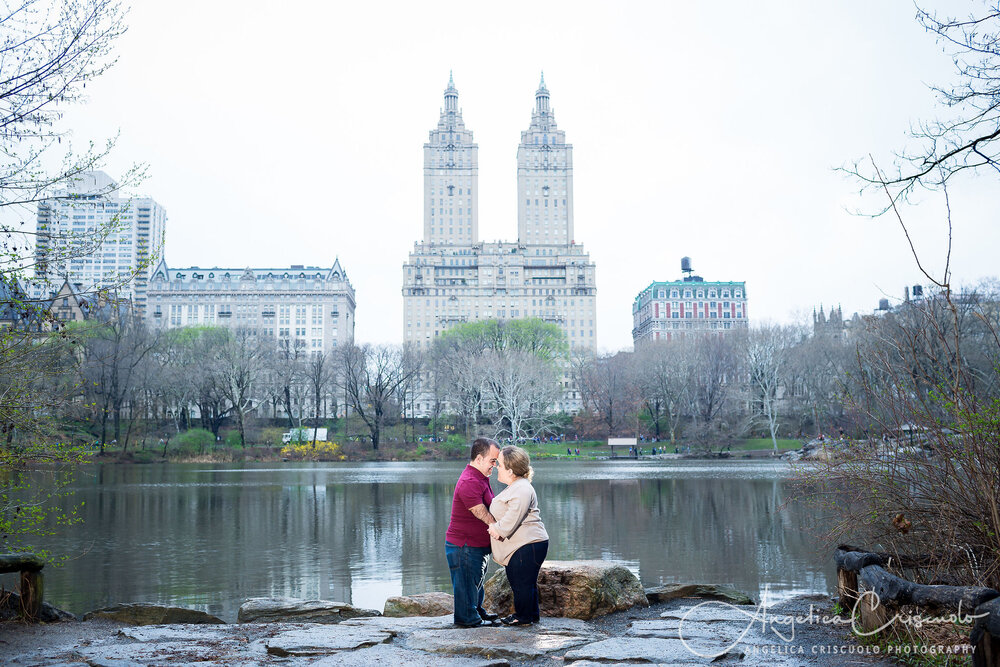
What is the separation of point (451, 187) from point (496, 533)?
5669 inches

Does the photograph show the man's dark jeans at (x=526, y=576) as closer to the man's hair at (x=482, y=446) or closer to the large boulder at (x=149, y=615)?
the man's hair at (x=482, y=446)

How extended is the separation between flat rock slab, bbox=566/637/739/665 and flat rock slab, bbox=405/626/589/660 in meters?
0.27

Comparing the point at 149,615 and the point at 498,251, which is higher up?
the point at 498,251

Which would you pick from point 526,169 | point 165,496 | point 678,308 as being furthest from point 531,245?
point 165,496

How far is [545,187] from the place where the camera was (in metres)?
149

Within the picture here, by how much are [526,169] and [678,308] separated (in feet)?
130

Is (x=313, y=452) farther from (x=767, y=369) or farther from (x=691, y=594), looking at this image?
(x=691, y=594)

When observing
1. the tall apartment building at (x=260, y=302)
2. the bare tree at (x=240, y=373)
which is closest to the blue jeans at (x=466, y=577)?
the bare tree at (x=240, y=373)

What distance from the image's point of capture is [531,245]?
484 feet

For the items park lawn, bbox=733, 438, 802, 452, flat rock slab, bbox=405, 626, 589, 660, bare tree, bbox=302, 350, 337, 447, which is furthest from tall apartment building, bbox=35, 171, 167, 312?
park lawn, bbox=733, 438, 802, 452

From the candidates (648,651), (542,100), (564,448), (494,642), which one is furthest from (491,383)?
(542,100)

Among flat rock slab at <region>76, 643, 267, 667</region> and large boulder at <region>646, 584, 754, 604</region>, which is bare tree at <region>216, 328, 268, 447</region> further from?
flat rock slab at <region>76, 643, 267, 667</region>

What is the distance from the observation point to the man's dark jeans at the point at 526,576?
24.0ft

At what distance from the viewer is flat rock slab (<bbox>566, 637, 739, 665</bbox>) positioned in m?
5.99
